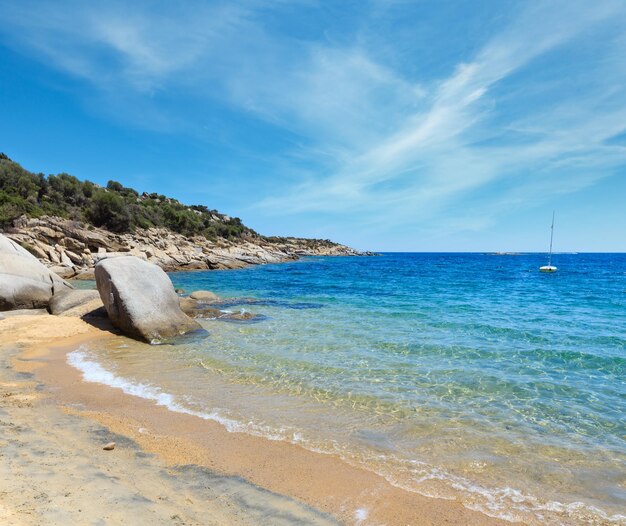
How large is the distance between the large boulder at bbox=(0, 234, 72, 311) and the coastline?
26.7 ft

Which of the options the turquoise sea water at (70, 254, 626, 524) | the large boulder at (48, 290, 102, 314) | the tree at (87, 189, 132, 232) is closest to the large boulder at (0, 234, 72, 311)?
the large boulder at (48, 290, 102, 314)

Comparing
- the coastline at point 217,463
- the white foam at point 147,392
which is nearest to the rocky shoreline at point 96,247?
the white foam at point 147,392

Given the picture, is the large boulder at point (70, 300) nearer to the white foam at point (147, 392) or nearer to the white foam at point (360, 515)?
the white foam at point (147, 392)

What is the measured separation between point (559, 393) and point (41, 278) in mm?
17745

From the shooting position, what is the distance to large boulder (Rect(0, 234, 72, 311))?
46.4ft

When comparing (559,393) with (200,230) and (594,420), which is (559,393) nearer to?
(594,420)

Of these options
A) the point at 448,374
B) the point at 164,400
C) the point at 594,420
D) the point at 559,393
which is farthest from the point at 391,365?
the point at 164,400

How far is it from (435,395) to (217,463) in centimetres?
437

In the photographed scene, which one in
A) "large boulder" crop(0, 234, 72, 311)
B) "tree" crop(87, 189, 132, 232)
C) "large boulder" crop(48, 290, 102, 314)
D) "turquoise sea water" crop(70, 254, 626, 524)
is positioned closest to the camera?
"turquoise sea water" crop(70, 254, 626, 524)

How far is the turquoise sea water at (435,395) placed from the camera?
475cm

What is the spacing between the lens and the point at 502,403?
280 inches

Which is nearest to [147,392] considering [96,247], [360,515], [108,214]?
[360,515]

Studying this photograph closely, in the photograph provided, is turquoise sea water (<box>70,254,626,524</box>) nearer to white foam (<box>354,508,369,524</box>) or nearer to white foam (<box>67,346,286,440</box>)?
white foam (<box>67,346,286,440</box>)

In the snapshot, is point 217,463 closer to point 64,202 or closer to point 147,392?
point 147,392
